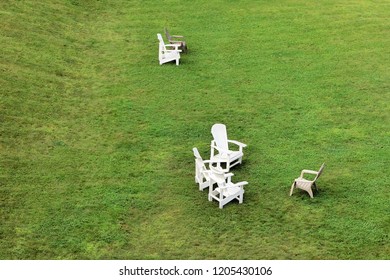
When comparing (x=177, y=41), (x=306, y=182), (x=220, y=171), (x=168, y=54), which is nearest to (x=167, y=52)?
(x=168, y=54)

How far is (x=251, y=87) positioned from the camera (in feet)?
64.7

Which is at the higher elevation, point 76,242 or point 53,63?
point 53,63

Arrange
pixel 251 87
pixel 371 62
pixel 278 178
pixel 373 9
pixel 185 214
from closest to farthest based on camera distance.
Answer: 1. pixel 185 214
2. pixel 278 178
3. pixel 251 87
4. pixel 371 62
5. pixel 373 9

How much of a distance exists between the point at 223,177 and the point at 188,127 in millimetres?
4026

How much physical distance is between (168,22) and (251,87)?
24.6ft

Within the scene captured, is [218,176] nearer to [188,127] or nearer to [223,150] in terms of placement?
[223,150]

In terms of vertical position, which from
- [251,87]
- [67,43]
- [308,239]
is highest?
[67,43]

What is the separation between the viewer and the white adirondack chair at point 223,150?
47.7 feet

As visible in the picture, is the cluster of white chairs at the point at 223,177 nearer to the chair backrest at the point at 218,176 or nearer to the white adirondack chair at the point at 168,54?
the chair backrest at the point at 218,176

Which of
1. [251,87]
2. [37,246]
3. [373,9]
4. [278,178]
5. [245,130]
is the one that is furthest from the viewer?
[373,9]

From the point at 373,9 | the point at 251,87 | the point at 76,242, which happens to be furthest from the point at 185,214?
the point at 373,9

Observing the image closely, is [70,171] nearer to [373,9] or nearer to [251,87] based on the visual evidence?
[251,87]

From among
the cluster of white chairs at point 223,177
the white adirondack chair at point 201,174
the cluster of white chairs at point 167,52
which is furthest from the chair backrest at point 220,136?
the cluster of white chairs at point 167,52

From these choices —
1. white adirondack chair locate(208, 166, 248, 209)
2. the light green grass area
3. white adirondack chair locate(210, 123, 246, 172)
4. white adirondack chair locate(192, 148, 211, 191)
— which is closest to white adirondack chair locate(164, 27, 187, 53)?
the light green grass area
